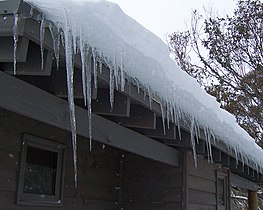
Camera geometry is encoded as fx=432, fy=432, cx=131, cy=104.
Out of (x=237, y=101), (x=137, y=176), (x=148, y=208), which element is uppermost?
(x=237, y=101)

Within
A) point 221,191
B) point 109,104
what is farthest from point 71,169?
point 221,191

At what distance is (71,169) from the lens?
14.2 feet

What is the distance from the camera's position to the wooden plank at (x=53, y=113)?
2.23m

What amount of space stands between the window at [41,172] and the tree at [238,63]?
12186mm

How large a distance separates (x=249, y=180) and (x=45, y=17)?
27.4ft

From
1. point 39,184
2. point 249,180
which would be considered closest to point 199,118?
point 39,184

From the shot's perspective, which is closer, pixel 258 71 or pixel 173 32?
pixel 258 71

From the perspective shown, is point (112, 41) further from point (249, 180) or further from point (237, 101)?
point (237, 101)

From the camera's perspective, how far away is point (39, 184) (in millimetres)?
3893

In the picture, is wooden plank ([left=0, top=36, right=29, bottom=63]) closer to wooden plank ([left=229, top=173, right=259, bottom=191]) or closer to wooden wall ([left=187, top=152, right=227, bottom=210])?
wooden wall ([left=187, top=152, right=227, bottom=210])

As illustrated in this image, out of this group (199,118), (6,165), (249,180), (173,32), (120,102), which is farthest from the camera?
(173,32)

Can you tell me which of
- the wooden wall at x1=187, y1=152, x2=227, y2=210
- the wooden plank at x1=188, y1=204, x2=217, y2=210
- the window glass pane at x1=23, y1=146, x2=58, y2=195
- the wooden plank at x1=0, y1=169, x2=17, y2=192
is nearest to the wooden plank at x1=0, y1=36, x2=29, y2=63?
the wooden plank at x1=0, y1=169, x2=17, y2=192

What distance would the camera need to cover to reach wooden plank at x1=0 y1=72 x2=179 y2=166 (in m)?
2.23

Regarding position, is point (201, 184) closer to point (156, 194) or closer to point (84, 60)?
point (156, 194)
